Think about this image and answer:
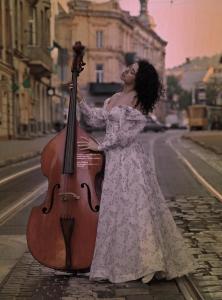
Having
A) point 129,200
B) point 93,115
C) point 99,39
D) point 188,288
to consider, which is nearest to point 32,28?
point 99,39

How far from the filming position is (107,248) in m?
4.28

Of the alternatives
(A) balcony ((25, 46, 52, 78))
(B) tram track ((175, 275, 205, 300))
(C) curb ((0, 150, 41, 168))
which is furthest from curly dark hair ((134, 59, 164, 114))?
(A) balcony ((25, 46, 52, 78))

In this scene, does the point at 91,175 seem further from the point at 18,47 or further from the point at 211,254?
the point at 18,47

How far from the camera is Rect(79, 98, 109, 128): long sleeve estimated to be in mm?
4414

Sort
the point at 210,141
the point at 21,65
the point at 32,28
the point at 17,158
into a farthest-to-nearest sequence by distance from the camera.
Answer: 1. the point at 21,65
2. the point at 32,28
3. the point at 210,141
4. the point at 17,158

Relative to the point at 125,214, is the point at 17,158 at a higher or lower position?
lower

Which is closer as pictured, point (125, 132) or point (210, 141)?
point (125, 132)

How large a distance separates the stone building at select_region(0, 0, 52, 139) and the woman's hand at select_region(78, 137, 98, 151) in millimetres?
24410

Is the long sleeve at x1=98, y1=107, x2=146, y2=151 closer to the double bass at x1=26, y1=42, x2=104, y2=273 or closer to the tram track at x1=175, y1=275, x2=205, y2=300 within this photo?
the double bass at x1=26, y1=42, x2=104, y2=273

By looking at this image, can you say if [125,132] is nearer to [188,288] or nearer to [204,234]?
[188,288]

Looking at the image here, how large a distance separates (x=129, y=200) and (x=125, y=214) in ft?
0.35

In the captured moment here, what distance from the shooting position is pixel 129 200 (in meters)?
4.28

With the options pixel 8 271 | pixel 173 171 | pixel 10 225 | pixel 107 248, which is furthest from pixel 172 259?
pixel 173 171

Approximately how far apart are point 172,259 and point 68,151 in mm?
1154
